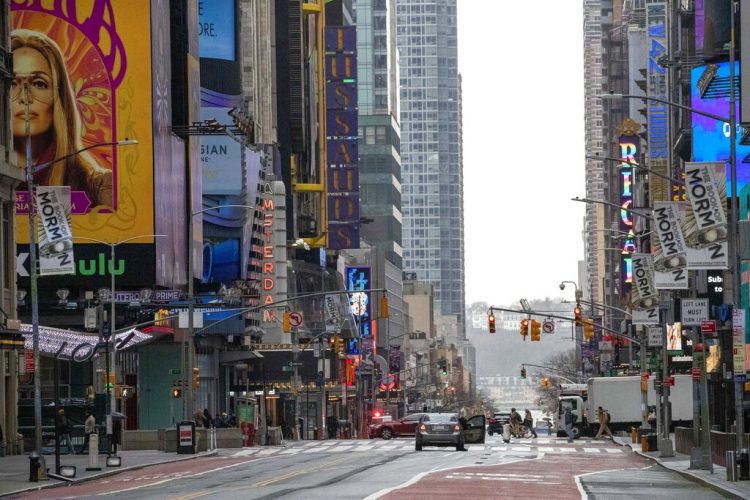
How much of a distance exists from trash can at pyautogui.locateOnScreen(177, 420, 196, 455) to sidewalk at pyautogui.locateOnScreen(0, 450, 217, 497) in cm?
43

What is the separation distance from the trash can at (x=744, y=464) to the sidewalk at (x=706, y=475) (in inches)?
16.5

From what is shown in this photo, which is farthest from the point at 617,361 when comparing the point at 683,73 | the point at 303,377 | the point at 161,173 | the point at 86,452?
the point at 86,452

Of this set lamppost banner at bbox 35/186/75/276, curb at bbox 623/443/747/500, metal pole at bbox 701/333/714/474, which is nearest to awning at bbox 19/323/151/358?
lamppost banner at bbox 35/186/75/276

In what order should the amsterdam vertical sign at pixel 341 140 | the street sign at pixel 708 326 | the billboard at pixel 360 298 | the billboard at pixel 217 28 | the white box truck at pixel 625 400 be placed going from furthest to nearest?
the billboard at pixel 360 298 → the amsterdam vertical sign at pixel 341 140 → the billboard at pixel 217 28 → the white box truck at pixel 625 400 → the street sign at pixel 708 326

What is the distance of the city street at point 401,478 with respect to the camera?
112ft

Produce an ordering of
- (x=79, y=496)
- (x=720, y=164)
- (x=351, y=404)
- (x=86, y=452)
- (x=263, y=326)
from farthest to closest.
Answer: (x=351, y=404), (x=263, y=326), (x=86, y=452), (x=720, y=164), (x=79, y=496)

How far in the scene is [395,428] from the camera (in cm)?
9219

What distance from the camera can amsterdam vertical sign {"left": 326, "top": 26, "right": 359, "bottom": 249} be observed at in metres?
160

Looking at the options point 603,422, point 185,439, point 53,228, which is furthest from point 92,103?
point 53,228

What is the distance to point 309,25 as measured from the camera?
156375 mm

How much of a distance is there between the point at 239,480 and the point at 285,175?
107998 millimetres

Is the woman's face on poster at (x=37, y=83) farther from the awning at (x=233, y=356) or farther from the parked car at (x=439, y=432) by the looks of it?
the parked car at (x=439, y=432)

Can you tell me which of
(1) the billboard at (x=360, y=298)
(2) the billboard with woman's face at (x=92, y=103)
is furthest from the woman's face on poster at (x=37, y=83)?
(1) the billboard at (x=360, y=298)

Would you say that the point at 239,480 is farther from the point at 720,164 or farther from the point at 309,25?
the point at 309,25
